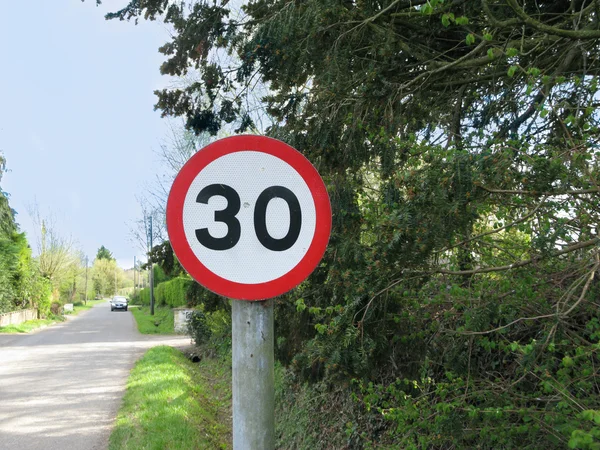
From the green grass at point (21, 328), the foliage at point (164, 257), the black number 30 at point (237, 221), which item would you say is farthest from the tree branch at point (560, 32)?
the green grass at point (21, 328)

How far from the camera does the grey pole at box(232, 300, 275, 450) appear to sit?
6.82 ft

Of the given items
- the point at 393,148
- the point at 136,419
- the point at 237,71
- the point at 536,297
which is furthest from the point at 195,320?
the point at 536,297

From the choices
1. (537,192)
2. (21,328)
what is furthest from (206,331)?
(21,328)

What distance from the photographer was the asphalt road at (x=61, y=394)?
6.42m

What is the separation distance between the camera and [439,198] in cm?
305

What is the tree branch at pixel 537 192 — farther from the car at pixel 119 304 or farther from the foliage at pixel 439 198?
the car at pixel 119 304

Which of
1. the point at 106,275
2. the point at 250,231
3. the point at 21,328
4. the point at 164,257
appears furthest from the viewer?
the point at 106,275

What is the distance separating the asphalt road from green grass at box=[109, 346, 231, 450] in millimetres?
273

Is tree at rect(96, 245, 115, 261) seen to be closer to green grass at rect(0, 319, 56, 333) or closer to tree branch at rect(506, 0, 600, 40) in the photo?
green grass at rect(0, 319, 56, 333)

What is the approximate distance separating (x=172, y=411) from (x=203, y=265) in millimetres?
5224

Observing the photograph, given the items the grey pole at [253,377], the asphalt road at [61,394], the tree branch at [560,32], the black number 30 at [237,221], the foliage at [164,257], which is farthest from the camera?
the asphalt road at [61,394]

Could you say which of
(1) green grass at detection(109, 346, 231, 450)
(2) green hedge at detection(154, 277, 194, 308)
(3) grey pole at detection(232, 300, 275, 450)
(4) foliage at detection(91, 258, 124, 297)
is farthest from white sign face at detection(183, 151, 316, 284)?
(4) foliage at detection(91, 258, 124, 297)

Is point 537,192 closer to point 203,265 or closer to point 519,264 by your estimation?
point 519,264

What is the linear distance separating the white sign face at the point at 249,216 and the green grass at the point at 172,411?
3.98 m
